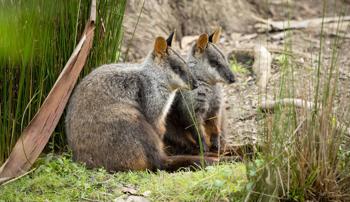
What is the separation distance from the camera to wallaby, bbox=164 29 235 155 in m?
7.27

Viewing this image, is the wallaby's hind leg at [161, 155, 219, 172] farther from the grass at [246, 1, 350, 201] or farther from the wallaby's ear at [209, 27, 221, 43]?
the wallaby's ear at [209, 27, 221, 43]

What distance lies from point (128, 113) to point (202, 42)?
137cm

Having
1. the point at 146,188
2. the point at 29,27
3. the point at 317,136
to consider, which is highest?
the point at 29,27

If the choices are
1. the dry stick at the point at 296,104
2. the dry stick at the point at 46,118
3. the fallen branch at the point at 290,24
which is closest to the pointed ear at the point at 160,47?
the dry stick at the point at 46,118

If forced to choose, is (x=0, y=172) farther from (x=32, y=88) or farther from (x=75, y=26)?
(x=75, y=26)

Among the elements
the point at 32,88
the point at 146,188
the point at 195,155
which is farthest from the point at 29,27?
the point at 195,155

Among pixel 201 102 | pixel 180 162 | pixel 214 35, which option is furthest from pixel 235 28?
pixel 180 162

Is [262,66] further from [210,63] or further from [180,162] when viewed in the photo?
[180,162]

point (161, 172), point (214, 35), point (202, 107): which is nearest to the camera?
point (161, 172)

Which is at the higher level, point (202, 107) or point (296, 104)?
point (296, 104)

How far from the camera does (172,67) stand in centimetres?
689

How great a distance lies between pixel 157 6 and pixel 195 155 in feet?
13.0

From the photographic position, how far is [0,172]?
18.9ft

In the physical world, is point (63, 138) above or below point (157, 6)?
below
